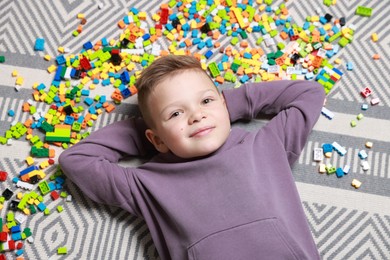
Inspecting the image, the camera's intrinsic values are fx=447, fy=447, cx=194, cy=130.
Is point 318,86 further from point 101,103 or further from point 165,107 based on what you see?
point 101,103

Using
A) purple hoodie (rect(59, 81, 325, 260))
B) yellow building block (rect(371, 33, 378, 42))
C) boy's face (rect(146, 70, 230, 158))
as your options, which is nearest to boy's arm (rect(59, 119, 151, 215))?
purple hoodie (rect(59, 81, 325, 260))

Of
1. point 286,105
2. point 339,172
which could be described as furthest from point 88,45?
point 339,172

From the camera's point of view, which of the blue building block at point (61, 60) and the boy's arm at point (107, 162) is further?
the blue building block at point (61, 60)

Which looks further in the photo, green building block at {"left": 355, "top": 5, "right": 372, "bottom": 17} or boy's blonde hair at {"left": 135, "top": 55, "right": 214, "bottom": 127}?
green building block at {"left": 355, "top": 5, "right": 372, "bottom": 17}

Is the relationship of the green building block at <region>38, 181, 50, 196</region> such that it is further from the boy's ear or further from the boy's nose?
the boy's nose

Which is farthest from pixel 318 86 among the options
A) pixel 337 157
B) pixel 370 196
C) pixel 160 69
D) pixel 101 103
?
pixel 101 103

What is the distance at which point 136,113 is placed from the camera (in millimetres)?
1252

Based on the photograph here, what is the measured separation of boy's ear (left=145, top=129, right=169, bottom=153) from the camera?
112cm

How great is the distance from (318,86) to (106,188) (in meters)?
0.62

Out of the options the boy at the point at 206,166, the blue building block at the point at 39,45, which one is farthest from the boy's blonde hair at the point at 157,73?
the blue building block at the point at 39,45

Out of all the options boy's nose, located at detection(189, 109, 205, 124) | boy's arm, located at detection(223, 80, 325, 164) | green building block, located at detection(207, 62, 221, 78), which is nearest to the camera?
boy's nose, located at detection(189, 109, 205, 124)

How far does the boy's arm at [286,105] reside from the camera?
1.15m

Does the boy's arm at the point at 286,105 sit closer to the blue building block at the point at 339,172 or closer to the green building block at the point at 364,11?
the blue building block at the point at 339,172

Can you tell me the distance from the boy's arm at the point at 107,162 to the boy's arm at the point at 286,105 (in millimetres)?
269
